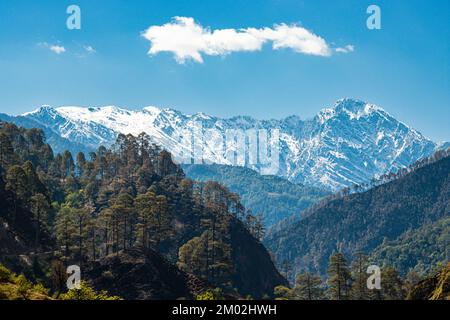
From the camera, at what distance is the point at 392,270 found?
106375mm

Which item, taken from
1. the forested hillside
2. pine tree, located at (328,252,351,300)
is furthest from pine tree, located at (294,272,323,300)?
the forested hillside

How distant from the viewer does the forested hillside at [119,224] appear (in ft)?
312

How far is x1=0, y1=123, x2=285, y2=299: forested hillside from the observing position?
9519cm

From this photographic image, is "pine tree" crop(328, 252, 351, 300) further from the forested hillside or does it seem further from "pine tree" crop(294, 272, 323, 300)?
the forested hillside

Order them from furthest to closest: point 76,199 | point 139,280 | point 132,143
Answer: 1. point 132,143
2. point 76,199
3. point 139,280

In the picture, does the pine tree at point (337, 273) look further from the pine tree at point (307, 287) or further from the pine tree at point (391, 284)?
the pine tree at point (391, 284)

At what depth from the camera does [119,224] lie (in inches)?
4897

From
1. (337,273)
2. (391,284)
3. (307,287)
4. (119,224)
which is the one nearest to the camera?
(337,273)

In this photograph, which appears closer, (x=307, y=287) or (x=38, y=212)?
(x=38, y=212)

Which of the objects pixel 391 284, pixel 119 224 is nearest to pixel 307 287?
pixel 391 284

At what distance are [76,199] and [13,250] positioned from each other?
5353cm

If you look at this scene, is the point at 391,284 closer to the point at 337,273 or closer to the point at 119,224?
the point at 337,273
